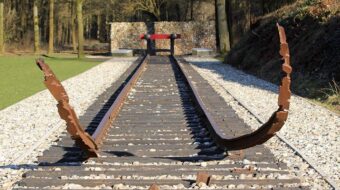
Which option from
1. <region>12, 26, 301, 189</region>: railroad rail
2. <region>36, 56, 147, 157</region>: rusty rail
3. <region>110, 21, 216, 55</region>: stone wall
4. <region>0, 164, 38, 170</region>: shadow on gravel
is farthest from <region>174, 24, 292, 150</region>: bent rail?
<region>110, 21, 216, 55</region>: stone wall

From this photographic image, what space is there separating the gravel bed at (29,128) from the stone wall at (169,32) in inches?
1118

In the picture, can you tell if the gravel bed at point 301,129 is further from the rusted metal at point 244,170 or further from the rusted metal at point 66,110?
the rusted metal at point 66,110

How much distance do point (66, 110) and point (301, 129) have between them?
4.68 m

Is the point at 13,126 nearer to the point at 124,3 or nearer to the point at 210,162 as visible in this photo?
the point at 210,162

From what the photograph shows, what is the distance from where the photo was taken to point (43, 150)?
6809 mm

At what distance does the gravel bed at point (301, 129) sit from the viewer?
236 inches

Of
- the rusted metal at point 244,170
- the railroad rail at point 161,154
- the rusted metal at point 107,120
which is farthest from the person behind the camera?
the rusted metal at point 107,120

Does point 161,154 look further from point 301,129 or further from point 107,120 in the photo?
point 301,129

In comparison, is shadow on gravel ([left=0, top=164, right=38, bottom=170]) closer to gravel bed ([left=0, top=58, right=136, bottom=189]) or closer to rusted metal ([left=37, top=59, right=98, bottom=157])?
gravel bed ([left=0, top=58, right=136, bottom=189])

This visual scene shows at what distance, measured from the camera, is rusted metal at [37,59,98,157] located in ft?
15.6

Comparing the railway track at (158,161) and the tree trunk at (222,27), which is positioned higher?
the tree trunk at (222,27)

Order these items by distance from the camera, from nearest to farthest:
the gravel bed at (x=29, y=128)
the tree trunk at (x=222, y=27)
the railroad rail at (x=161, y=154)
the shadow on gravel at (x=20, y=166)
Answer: the railroad rail at (x=161, y=154)
the shadow on gravel at (x=20, y=166)
the gravel bed at (x=29, y=128)
the tree trunk at (x=222, y=27)

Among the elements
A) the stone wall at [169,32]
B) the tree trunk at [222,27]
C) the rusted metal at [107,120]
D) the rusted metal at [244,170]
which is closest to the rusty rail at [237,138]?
the rusted metal at [107,120]

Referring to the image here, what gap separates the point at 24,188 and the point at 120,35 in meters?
38.9
